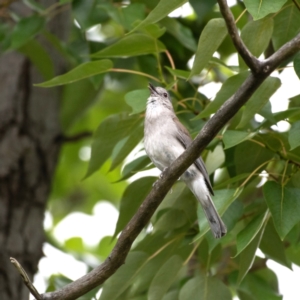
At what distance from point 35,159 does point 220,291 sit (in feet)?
7.40

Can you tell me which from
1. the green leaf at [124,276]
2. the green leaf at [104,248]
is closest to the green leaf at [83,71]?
the green leaf at [124,276]

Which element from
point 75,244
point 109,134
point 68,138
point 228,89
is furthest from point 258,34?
point 75,244

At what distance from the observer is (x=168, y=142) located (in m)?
4.76

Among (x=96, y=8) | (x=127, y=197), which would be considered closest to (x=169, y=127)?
(x=127, y=197)

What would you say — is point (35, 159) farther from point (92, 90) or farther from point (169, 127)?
point (169, 127)

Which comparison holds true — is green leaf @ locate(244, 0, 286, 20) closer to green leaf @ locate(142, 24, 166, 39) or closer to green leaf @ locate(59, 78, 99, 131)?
green leaf @ locate(142, 24, 166, 39)

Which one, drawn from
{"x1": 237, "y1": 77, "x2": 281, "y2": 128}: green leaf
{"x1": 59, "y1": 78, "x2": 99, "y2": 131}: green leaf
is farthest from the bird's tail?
{"x1": 59, "y1": 78, "x2": 99, "y2": 131}: green leaf

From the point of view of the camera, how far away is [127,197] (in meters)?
4.37

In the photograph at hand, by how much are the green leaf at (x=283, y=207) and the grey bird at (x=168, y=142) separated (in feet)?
1.69

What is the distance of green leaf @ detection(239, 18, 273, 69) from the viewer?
374cm

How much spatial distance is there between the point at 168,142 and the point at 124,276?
1.05 metres

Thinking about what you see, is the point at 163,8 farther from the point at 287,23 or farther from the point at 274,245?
the point at 274,245

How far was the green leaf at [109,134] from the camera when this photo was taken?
14.3 ft

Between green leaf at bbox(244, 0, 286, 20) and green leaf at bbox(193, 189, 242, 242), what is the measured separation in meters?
1.01
